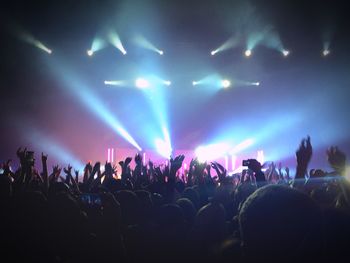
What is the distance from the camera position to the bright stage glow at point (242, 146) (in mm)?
15337

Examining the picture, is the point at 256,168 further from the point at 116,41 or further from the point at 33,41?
the point at 33,41

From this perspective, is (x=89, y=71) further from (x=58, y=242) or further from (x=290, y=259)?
(x=290, y=259)

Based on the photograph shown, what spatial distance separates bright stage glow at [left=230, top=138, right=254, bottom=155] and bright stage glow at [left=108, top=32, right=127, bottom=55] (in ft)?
22.7

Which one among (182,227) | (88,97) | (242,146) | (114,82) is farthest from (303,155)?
(242,146)

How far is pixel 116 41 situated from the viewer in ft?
38.6

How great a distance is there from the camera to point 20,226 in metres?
2.31

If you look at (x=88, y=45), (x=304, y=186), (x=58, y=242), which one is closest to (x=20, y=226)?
(x=58, y=242)

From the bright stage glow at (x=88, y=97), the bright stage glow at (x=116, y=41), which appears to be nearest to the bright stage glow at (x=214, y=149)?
the bright stage glow at (x=88, y=97)

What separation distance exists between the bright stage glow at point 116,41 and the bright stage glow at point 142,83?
75.7 inches

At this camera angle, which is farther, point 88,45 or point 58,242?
point 88,45

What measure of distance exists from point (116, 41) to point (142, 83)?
111 inches

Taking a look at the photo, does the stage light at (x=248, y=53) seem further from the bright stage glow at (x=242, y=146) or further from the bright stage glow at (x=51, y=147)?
the bright stage glow at (x=51, y=147)

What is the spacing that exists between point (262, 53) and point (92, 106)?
7.47 m

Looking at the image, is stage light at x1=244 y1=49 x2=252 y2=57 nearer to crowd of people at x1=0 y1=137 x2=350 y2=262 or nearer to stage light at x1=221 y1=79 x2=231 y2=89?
stage light at x1=221 y1=79 x2=231 y2=89
